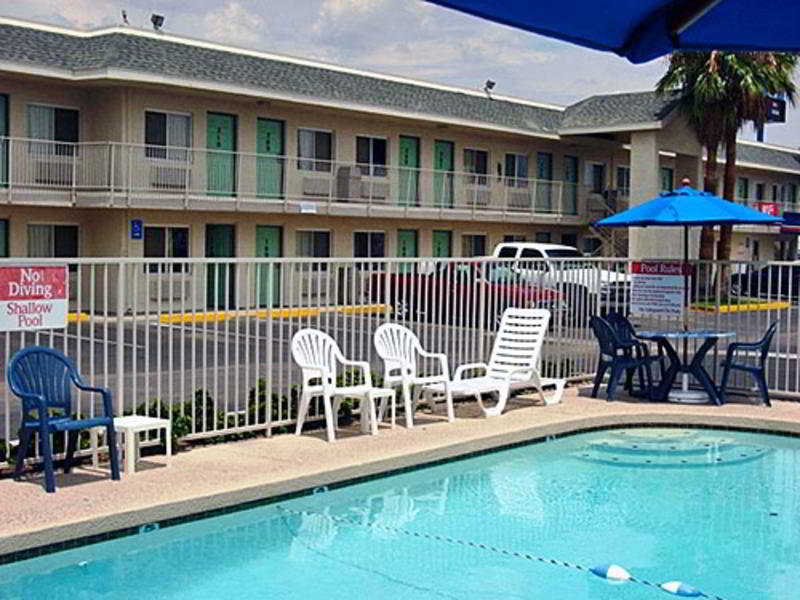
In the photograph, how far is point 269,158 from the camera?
2952cm

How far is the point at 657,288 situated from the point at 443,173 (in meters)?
20.3

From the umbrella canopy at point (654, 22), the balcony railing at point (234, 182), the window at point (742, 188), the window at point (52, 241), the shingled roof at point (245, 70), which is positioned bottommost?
the window at point (52, 241)

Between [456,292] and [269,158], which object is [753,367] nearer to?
[456,292]

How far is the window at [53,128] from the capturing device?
85.9 ft

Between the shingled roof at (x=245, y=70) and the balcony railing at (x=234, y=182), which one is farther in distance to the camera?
the shingled roof at (x=245, y=70)

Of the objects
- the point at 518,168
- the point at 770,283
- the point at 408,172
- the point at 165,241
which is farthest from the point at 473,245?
the point at 770,283

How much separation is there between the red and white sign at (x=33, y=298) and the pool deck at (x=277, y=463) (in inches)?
48.8

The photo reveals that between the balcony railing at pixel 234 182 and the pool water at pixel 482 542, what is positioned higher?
the balcony railing at pixel 234 182

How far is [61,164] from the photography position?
25906 millimetres

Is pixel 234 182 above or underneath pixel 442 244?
above

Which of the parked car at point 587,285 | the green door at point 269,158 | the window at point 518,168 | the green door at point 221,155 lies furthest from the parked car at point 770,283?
the window at point 518,168

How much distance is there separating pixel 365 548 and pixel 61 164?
19984 mm

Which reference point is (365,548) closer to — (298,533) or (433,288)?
(298,533)

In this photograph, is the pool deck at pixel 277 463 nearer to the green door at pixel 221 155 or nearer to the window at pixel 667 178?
the green door at pixel 221 155
